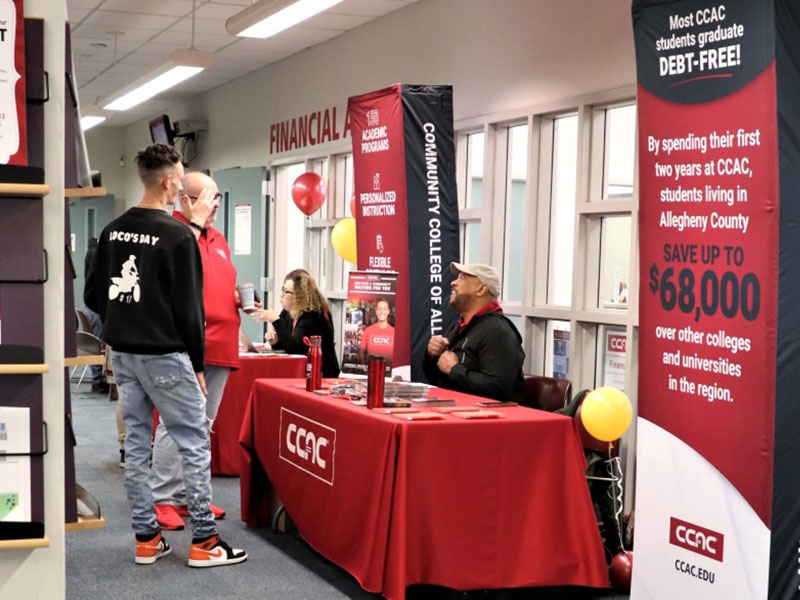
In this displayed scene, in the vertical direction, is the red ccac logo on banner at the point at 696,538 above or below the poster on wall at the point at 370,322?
below

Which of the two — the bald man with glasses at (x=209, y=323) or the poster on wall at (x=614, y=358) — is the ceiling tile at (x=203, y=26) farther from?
the poster on wall at (x=614, y=358)

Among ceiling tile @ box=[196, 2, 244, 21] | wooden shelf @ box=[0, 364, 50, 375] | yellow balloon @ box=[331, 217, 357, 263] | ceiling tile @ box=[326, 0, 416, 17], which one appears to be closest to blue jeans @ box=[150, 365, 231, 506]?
yellow balloon @ box=[331, 217, 357, 263]

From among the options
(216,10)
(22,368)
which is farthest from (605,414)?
(216,10)

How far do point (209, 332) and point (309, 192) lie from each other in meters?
3.28

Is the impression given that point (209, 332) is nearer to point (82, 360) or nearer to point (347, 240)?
point (347, 240)

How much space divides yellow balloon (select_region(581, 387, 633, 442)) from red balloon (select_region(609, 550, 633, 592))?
1.62 ft

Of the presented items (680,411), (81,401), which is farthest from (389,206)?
(81,401)

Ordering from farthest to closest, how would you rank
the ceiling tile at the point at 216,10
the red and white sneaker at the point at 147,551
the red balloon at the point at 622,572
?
the ceiling tile at the point at 216,10 < the red and white sneaker at the point at 147,551 < the red balloon at the point at 622,572

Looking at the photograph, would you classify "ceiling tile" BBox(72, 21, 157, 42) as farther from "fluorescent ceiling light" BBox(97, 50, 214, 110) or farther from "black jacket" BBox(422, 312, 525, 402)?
"black jacket" BBox(422, 312, 525, 402)

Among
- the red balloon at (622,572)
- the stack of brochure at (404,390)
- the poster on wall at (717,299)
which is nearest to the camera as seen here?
the poster on wall at (717,299)

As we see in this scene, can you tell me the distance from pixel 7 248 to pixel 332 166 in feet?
19.6

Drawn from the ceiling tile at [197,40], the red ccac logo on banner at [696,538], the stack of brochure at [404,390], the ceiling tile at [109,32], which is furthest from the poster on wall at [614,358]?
the ceiling tile at [109,32]

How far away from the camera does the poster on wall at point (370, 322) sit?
4891 mm

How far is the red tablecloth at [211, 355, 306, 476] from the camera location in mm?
6297
